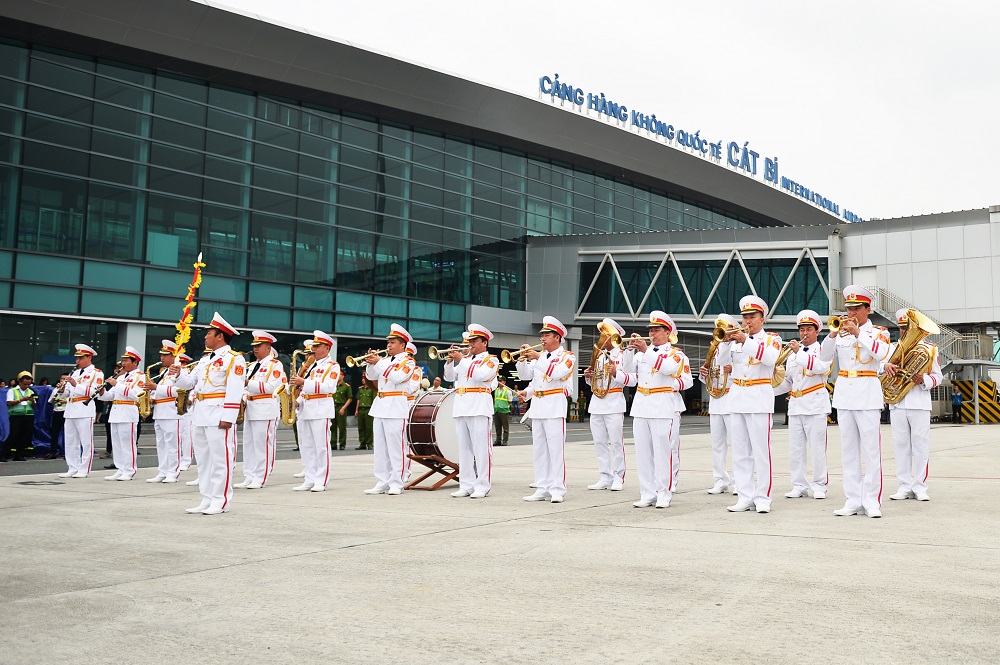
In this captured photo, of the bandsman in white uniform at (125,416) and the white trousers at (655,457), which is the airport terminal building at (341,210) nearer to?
the bandsman in white uniform at (125,416)

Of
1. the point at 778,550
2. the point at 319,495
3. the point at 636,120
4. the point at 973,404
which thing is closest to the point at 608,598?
the point at 778,550

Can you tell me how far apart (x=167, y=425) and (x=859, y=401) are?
10314 millimetres

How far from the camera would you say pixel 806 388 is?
11.5m

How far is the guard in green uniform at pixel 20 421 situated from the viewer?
59.4 feet

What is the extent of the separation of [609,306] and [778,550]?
1325 inches

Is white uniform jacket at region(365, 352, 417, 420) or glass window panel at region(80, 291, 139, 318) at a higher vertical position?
glass window panel at region(80, 291, 139, 318)

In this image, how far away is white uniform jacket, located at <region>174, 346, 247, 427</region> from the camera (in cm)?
1019

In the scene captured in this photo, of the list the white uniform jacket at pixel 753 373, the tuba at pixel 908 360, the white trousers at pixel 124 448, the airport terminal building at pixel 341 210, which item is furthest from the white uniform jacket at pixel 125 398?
the airport terminal building at pixel 341 210

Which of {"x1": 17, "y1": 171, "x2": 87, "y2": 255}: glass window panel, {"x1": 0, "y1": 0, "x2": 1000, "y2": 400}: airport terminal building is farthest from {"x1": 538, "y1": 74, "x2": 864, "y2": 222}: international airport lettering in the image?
{"x1": 17, "y1": 171, "x2": 87, "y2": 255}: glass window panel

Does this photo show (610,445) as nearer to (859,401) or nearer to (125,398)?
(859,401)

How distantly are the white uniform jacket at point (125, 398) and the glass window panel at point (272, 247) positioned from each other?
54.1 ft

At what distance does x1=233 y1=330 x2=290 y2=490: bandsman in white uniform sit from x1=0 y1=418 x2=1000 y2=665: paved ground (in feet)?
7.72

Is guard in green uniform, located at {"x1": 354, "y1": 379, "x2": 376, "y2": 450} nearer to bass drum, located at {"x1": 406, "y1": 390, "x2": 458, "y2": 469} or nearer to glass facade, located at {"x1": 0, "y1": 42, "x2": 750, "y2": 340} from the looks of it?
bass drum, located at {"x1": 406, "y1": 390, "x2": 458, "y2": 469}

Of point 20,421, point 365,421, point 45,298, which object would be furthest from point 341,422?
point 45,298
